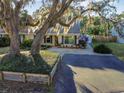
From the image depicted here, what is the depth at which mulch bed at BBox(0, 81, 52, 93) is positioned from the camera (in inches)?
543

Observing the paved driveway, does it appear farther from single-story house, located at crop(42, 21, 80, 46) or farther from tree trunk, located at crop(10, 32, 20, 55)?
single-story house, located at crop(42, 21, 80, 46)

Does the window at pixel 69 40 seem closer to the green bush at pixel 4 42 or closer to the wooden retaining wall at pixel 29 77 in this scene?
the green bush at pixel 4 42

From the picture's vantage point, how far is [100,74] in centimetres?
1930

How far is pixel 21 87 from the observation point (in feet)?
47.2

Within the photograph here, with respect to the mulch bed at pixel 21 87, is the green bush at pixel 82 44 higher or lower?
higher

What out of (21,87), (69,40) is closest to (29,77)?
(21,87)

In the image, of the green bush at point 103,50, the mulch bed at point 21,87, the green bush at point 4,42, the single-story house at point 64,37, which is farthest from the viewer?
the single-story house at point 64,37

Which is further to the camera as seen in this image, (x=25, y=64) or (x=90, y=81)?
(x=25, y=64)

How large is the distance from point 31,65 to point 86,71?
491cm

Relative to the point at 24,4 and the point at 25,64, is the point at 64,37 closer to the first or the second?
the point at 24,4

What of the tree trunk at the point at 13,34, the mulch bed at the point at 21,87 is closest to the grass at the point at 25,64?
the tree trunk at the point at 13,34

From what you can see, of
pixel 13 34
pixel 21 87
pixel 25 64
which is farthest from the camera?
pixel 13 34

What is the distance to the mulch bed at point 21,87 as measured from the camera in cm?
1379

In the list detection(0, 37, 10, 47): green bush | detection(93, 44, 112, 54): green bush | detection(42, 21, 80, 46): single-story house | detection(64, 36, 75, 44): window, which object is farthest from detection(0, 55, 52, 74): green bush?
detection(0, 37, 10, 47): green bush
